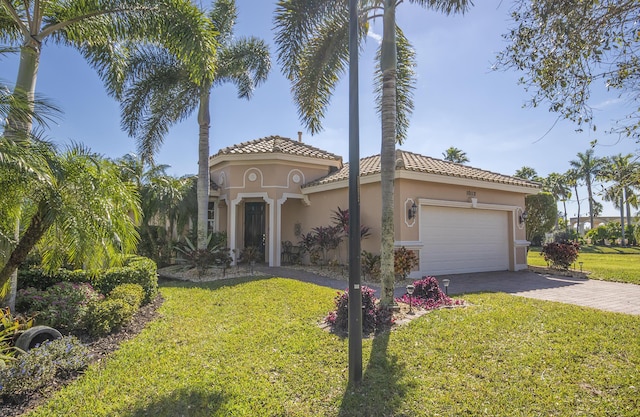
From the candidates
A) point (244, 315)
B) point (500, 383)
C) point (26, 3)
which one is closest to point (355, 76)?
point (500, 383)

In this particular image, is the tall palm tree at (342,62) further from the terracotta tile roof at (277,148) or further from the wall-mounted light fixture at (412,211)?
the terracotta tile roof at (277,148)

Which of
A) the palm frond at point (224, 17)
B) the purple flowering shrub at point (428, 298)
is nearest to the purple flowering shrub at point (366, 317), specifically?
the purple flowering shrub at point (428, 298)

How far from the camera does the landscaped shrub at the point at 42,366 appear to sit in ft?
13.4

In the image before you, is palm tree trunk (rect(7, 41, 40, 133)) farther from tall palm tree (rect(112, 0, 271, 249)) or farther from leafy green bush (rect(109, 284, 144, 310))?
tall palm tree (rect(112, 0, 271, 249))

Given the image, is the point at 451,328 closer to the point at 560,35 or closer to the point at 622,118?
the point at 622,118

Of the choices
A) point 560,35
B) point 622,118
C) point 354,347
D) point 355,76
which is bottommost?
point 354,347

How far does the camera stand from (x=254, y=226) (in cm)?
1748

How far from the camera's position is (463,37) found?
26.1 ft

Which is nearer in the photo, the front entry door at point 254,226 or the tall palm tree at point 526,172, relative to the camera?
the front entry door at point 254,226

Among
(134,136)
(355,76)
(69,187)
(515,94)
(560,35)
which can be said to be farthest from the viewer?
(134,136)

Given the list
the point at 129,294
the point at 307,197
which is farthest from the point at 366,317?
the point at 307,197

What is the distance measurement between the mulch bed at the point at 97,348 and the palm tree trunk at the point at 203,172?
15.2 ft

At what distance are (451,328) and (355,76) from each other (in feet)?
15.3

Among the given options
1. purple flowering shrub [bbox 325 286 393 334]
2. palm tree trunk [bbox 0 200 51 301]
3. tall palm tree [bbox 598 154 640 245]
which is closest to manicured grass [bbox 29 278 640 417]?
purple flowering shrub [bbox 325 286 393 334]
